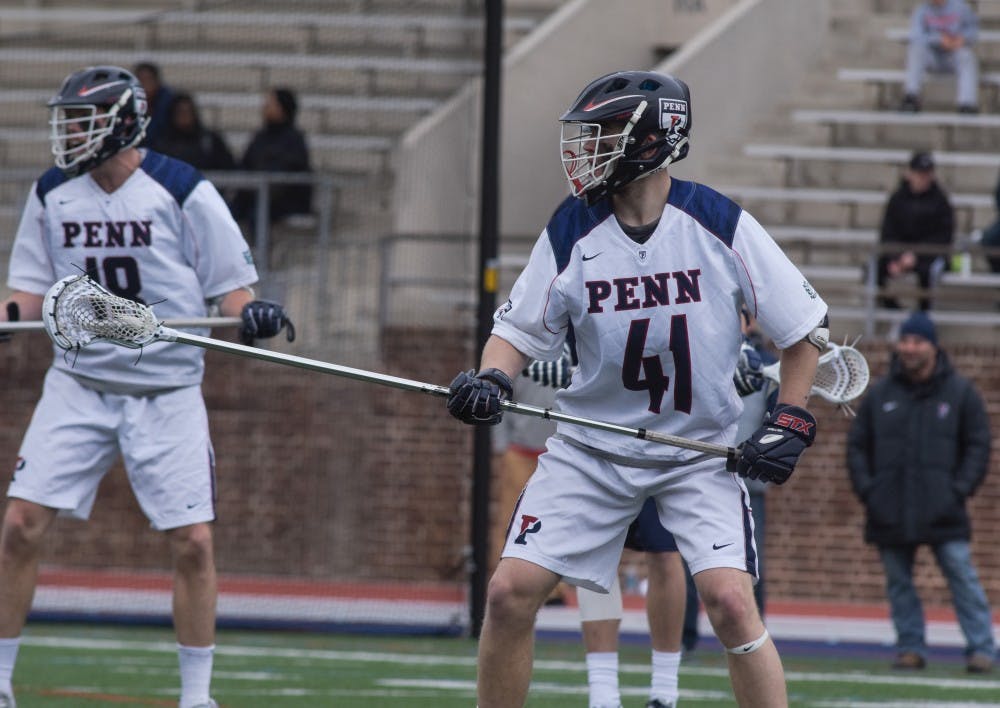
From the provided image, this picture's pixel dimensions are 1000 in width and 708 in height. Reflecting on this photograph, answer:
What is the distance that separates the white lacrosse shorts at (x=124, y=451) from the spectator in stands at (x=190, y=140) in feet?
18.5

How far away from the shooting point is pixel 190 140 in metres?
12.0

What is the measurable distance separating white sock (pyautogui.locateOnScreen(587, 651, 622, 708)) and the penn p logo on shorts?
4.57 feet

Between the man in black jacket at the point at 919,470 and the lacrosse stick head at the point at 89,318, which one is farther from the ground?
the lacrosse stick head at the point at 89,318

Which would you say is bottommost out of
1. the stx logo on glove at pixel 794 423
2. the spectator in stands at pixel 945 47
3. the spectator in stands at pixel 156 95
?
the stx logo on glove at pixel 794 423

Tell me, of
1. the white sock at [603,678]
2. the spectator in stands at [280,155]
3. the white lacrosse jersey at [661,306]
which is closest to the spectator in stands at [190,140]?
the spectator in stands at [280,155]

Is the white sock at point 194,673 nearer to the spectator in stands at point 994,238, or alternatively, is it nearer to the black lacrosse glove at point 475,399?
the black lacrosse glove at point 475,399

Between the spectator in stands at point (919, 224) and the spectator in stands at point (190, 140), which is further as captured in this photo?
the spectator in stands at point (919, 224)

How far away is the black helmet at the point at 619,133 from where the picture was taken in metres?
5.18

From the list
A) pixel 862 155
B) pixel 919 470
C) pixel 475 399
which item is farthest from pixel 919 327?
pixel 862 155

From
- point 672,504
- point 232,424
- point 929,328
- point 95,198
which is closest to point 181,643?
point 95,198

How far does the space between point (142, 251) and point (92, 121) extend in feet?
1.50

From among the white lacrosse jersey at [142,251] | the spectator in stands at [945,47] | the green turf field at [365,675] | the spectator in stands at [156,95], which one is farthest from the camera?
the spectator in stands at [945,47]

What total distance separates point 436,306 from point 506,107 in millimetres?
3758

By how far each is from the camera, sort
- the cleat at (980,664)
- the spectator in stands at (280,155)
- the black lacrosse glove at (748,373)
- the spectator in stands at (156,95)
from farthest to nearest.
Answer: the spectator in stands at (156,95) < the spectator in stands at (280,155) < the cleat at (980,664) < the black lacrosse glove at (748,373)
